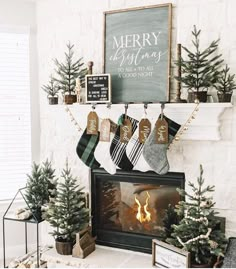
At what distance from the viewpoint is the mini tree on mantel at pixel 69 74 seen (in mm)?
2752

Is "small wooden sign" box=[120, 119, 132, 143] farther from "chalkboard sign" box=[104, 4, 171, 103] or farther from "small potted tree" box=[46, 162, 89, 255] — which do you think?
"small potted tree" box=[46, 162, 89, 255]

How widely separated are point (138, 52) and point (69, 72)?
550 mm

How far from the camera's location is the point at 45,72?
9.89ft

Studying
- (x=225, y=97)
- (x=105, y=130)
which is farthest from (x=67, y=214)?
(x=225, y=97)

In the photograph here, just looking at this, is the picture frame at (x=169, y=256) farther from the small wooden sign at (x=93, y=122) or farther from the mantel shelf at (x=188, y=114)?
the small wooden sign at (x=93, y=122)

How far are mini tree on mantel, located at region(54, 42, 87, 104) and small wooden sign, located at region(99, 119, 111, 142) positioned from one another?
0.34 metres

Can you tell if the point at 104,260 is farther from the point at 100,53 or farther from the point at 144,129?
the point at 100,53

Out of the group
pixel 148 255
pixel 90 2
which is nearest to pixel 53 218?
pixel 148 255

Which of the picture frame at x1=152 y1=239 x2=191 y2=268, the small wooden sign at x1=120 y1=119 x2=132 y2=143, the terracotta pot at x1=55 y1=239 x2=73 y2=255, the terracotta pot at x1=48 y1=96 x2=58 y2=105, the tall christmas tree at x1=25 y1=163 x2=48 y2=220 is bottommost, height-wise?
the terracotta pot at x1=55 y1=239 x2=73 y2=255

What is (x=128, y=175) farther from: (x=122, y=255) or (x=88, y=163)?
(x=122, y=255)

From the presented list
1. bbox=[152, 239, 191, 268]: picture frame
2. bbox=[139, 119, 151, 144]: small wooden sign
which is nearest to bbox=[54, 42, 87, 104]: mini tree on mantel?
bbox=[139, 119, 151, 144]: small wooden sign

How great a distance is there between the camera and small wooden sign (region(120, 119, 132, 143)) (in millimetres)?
2553

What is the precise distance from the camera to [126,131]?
2.56 m

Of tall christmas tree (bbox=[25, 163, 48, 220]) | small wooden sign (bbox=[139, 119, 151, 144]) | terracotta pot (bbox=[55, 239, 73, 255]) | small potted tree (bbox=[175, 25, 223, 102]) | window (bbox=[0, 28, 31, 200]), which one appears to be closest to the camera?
small potted tree (bbox=[175, 25, 223, 102])
